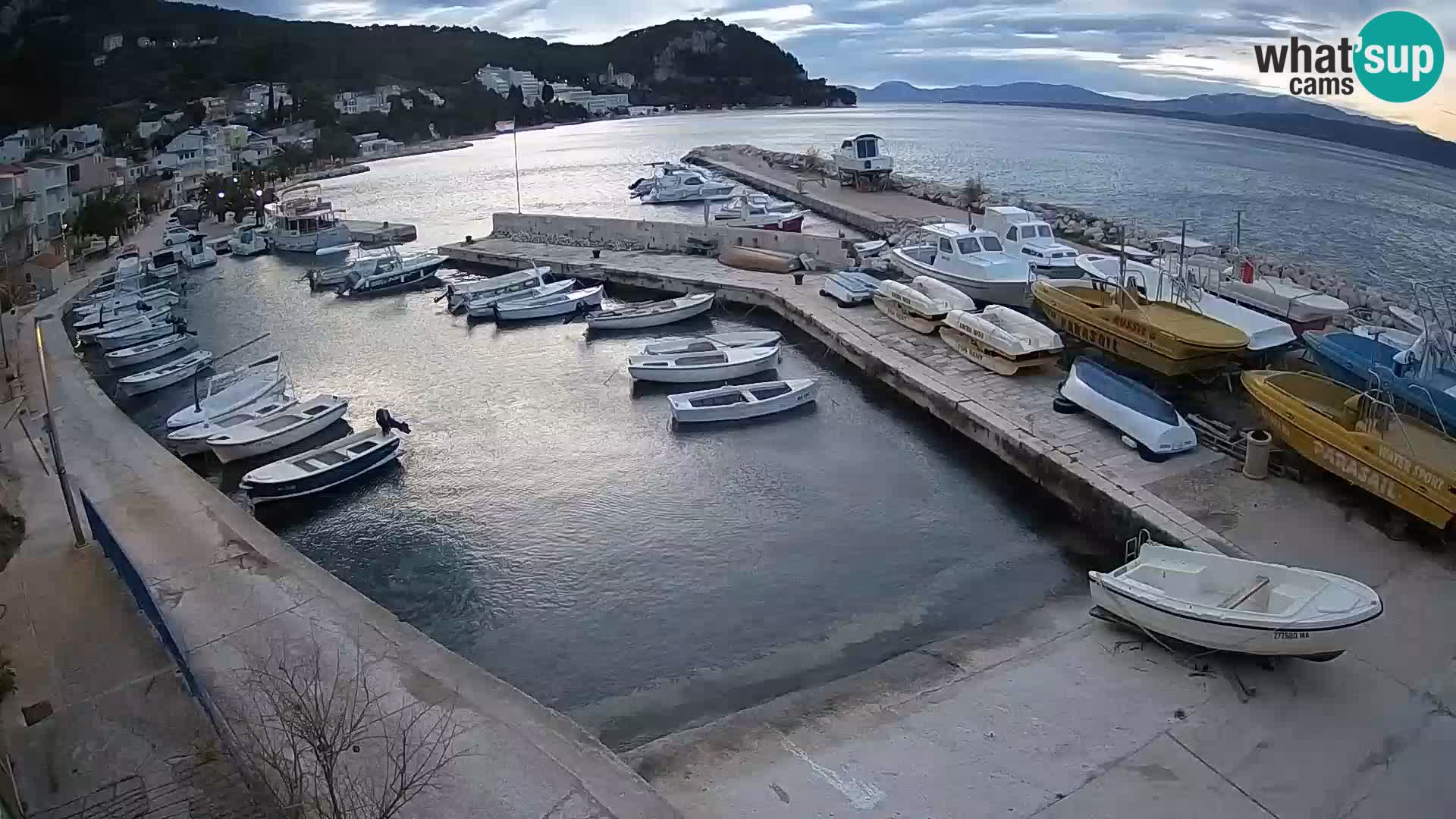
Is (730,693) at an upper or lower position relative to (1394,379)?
lower

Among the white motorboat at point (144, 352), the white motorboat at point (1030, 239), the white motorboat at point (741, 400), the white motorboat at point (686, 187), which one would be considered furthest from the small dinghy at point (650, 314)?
the white motorboat at point (686, 187)

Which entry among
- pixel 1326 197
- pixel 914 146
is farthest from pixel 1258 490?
pixel 914 146

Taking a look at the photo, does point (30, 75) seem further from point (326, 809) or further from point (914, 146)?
point (326, 809)

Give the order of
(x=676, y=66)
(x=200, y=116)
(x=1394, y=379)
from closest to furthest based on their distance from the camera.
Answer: (x=1394, y=379)
(x=200, y=116)
(x=676, y=66)

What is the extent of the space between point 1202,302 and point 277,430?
16889 mm

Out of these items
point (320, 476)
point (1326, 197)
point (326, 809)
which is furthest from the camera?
point (1326, 197)

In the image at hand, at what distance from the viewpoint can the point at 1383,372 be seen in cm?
1348

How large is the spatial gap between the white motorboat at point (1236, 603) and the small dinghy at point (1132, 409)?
11.7ft

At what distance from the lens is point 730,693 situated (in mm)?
10070

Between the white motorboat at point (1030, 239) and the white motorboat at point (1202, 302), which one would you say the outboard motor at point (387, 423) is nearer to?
the white motorboat at point (1202, 302)

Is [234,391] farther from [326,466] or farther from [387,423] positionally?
[326,466]

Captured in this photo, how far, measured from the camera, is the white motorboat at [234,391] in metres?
17.9

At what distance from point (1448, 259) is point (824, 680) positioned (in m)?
37.8

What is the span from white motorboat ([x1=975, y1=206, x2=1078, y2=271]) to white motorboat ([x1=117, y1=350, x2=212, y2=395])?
752 inches
